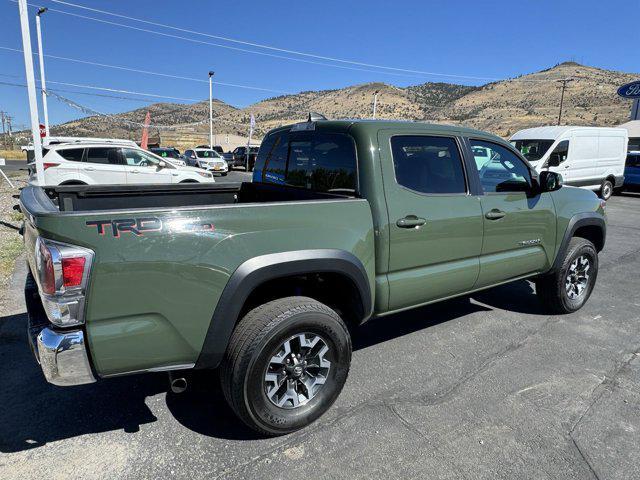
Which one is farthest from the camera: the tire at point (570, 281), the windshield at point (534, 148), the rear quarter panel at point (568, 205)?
the windshield at point (534, 148)

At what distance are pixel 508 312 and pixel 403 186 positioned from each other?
260 cm

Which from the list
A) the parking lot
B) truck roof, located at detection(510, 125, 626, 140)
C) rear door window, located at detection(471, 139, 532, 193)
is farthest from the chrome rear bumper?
truck roof, located at detection(510, 125, 626, 140)

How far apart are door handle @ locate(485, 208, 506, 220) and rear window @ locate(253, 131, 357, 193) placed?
1325mm

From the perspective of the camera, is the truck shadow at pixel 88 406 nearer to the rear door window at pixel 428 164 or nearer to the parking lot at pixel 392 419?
the parking lot at pixel 392 419

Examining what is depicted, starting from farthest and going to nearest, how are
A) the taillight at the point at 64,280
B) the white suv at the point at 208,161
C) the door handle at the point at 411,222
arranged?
the white suv at the point at 208,161, the door handle at the point at 411,222, the taillight at the point at 64,280

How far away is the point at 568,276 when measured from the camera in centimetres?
460

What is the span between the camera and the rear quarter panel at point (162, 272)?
1983 millimetres

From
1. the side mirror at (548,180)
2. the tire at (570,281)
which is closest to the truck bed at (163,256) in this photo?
the side mirror at (548,180)

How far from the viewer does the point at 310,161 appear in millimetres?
3447

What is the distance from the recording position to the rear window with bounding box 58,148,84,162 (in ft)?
40.5

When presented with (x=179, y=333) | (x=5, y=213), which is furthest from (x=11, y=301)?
(x=5, y=213)

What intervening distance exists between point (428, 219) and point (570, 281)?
8.41 feet

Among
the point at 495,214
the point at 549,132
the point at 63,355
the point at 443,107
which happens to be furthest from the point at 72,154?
the point at 443,107

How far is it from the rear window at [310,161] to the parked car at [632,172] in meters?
19.2
